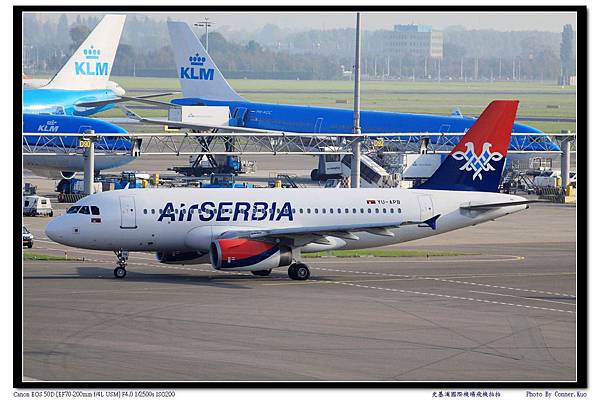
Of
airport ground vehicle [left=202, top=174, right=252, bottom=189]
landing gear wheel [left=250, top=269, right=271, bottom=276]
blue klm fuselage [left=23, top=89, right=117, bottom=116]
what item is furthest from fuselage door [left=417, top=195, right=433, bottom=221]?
blue klm fuselage [left=23, top=89, right=117, bottom=116]

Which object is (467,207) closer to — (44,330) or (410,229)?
(410,229)

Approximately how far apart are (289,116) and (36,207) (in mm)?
46485

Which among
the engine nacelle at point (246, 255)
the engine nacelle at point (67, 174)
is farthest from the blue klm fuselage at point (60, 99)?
the engine nacelle at point (246, 255)

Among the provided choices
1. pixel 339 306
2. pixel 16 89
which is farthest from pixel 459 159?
pixel 16 89

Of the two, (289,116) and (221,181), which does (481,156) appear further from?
(289,116)

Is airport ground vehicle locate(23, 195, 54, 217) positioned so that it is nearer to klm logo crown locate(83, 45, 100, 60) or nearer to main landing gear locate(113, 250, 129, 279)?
main landing gear locate(113, 250, 129, 279)

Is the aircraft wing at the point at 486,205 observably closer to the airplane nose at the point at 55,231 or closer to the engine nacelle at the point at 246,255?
the engine nacelle at the point at 246,255

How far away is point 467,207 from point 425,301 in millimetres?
10111

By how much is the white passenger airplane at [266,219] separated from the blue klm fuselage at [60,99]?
6902cm

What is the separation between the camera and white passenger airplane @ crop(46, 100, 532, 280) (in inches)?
2046

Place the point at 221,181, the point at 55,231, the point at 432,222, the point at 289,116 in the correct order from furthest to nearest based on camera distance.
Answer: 1. the point at 289,116
2. the point at 221,181
3. the point at 432,222
4. the point at 55,231

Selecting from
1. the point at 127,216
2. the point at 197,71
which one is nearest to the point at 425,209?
the point at 127,216

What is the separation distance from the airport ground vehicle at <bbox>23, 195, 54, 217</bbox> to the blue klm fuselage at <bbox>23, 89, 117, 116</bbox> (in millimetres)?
38088

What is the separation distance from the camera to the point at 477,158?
191ft
